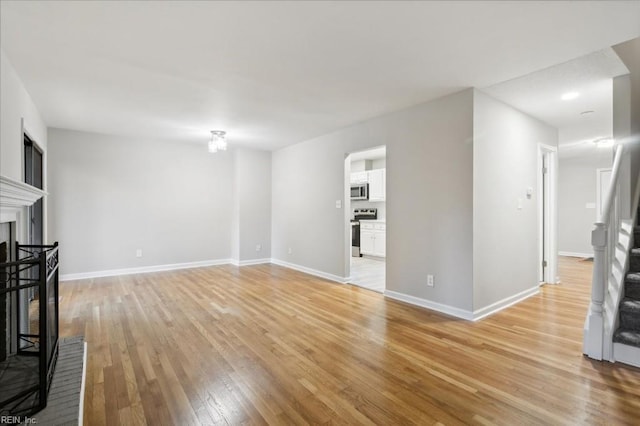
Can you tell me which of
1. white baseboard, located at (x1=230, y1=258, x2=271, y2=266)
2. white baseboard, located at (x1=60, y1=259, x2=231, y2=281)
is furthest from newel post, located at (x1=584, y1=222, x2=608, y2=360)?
white baseboard, located at (x1=60, y1=259, x2=231, y2=281)

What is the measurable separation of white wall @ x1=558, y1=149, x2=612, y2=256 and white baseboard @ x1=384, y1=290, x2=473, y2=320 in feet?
20.7

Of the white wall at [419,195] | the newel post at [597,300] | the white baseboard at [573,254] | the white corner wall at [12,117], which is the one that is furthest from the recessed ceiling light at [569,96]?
the white baseboard at [573,254]

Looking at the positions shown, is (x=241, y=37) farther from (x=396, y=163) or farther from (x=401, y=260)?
(x=401, y=260)

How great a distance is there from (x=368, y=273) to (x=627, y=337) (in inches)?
145

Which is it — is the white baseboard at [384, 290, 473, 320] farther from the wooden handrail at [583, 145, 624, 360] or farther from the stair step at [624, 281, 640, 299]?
the stair step at [624, 281, 640, 299]

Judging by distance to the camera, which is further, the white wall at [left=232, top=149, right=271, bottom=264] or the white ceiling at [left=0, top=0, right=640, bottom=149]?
the white wall at [left=232, top=149, right=271, bottom=264]

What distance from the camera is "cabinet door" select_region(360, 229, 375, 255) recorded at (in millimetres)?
7457

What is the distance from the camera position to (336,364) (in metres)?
2.38

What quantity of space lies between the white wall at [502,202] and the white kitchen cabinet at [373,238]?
332 centimetres

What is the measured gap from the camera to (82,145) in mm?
5207

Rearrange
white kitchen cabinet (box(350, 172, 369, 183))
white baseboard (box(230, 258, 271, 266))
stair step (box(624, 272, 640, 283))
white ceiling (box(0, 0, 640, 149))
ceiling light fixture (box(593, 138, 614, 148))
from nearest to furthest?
white ceiling (box(0, 0, 640, 149))
stair step (box(624, 272, 640, 283))
ceiling light fixture (box(593, 138, 614, 148))
white baseboard (box(230, 258, 271, 266))
white kitchen cabinet (box(350, 172, 369, 183))

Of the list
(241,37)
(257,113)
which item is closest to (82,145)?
(257,113)

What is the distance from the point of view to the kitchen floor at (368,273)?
4836 millimetres

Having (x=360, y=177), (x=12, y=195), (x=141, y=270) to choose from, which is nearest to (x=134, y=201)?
(x=141, y=270)
